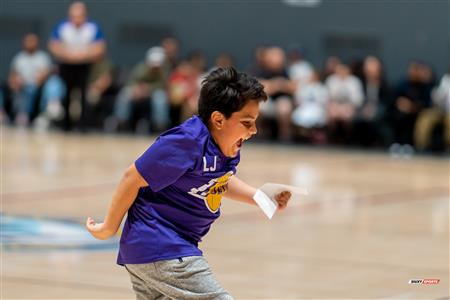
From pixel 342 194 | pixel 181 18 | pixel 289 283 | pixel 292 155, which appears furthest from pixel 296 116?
pixel 289 283

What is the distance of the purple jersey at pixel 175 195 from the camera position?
14.5 feet

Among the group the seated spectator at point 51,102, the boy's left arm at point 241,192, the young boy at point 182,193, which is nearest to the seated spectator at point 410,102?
the seated spectator at point 51,102

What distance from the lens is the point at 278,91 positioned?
744 inches

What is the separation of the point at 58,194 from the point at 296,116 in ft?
27.2

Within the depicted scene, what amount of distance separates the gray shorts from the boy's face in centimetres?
50

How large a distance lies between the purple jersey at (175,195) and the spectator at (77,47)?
14.7 m

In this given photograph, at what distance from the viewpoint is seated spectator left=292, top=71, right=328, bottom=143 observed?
1870cm

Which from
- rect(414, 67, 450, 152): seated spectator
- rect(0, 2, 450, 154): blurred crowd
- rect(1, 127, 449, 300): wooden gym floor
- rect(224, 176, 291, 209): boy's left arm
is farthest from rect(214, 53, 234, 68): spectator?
rect(224, 176, 291, 209): boy's left arm

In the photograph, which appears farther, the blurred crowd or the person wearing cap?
the person wearing cap

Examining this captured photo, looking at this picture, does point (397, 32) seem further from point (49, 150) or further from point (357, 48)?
point (49, 150)

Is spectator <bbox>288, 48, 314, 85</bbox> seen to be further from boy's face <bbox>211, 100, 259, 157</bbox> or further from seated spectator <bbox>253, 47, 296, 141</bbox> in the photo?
boy's face <bbox>211, 100, 259, 157</bbox>

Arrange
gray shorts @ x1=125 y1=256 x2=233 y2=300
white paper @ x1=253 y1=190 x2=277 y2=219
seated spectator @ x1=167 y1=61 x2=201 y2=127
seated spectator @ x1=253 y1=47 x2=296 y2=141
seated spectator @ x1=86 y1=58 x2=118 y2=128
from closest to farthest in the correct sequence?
gray shorts @ x1=125 y1=256 x2=233 y2=300 → white paper @ x1=253 y1=190 x2=277 y2=219 → seated spectator @ x1=253 y1=47 x2=296 y2=141 → seated spectator @ x1=167 y1=61 x2=201 y2=127 → seated spectator @ x1=86 y1=58 x2=118 y2=128

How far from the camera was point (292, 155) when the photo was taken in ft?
55.4

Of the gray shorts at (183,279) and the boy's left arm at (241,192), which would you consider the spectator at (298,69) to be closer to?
the boy's left arm at (241,192)
